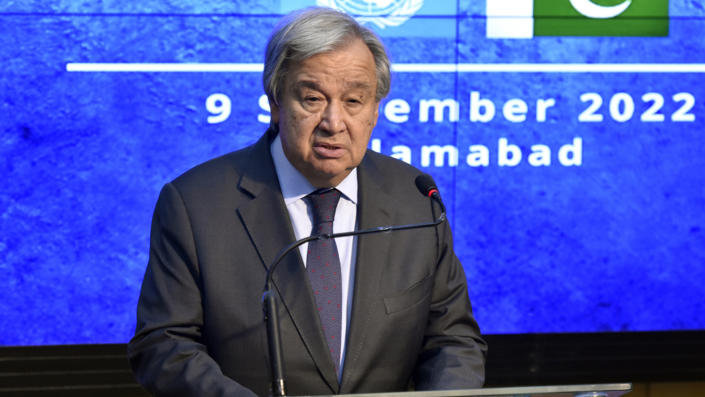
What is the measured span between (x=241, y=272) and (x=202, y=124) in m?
1.54

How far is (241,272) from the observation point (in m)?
1.72

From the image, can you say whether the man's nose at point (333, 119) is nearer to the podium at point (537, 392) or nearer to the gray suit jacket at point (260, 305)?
the gray suit jacket at point (260, 305)

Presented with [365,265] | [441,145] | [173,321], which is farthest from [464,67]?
[173,321]

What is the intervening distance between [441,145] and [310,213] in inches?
58.9

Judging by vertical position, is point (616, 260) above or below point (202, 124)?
below

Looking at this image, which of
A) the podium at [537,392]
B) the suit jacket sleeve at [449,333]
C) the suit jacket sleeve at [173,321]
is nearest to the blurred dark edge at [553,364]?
the suit jacket sleeve at [449,333]

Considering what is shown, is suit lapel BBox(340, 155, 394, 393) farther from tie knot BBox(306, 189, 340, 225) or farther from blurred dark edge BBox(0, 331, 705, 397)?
blurred dark edge BBox(0, 331, 705, 397)

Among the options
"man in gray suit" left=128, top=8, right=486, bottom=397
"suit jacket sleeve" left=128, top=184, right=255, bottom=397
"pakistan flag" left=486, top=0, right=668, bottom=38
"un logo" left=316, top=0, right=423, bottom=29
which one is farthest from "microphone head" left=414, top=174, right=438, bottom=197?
"pakistan flag" left=486, top=0, right=668, bottom=38

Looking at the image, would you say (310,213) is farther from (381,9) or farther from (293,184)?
(381,9)

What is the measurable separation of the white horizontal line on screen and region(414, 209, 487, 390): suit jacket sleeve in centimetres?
139

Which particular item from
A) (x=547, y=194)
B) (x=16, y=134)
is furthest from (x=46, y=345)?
(x=547, y=194)

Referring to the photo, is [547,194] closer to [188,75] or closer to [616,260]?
[616,260]

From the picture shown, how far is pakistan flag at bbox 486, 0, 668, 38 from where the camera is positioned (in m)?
3.24

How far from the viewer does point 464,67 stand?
10.6 ft
